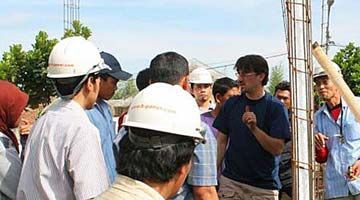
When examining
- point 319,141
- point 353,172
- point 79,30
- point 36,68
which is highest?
point 79,30

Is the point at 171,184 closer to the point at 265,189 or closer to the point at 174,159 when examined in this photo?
the point at 174,159

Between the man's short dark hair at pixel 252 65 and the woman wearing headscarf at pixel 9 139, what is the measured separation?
1.90 m

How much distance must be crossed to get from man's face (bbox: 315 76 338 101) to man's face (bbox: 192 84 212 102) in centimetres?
124

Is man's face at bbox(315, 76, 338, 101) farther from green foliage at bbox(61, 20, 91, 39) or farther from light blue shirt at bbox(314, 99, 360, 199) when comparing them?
green foliage at bbox(61, 20, 91, 39)

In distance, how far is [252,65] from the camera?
190 inches

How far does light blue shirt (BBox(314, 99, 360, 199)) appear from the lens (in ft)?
16.4

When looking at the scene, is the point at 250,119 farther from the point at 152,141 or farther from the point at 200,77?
the point at 152,141

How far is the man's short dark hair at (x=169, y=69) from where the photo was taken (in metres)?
3.27

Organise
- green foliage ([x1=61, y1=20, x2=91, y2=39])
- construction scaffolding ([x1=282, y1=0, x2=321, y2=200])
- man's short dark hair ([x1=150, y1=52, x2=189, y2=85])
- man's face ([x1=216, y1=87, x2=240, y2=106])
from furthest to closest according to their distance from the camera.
Result: 1. green foliage ([x1=61, y1=20, x2=91, y2=39])
2. man's face ([x1=216, y1=87, x2=240, y2=106])
3. construction scaffolding ([x1=282, y1=0, x2=321, y2=200])
4. man's short dark hair ([x1=150, y1=52, x2=189, y2=85])

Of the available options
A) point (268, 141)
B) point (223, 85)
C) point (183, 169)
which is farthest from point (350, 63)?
point (183, 169)

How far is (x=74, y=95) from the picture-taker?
3.04 meters

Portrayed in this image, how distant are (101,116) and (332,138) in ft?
6.10

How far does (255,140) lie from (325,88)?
0.74 meters

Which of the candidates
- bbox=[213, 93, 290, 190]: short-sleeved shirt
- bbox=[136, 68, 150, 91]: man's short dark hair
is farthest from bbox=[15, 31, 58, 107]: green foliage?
bbox=[213, 93, 290, 190]: short-sleeved shirt
